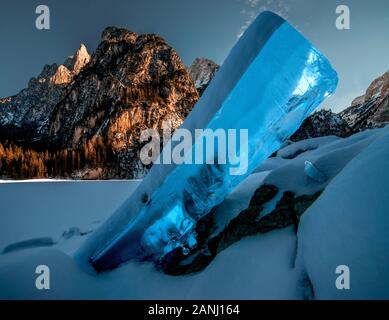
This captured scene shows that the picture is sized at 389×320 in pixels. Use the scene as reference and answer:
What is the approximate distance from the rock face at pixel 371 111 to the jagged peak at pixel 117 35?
68.0m

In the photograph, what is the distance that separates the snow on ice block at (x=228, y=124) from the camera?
77.5 inches

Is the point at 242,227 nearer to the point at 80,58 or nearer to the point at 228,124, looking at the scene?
the point at 228,124

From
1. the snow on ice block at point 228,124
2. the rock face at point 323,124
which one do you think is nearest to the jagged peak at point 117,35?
the rock face at point 323,124

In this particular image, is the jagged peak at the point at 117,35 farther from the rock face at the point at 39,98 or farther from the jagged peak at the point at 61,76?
the jagged peak at the point at 61,76

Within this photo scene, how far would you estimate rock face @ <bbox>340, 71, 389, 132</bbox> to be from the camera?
44347mm

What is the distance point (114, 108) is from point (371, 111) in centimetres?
6171

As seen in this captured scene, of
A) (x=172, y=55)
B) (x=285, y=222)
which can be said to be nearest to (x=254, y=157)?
(x=285, y=222)

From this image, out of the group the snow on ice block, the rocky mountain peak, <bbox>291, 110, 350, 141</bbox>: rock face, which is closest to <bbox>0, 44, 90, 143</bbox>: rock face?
the rocky mountain peak

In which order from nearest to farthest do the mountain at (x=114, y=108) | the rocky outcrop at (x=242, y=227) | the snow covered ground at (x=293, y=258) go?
the snow covered ground at (x=293, y=258), the rocky outcrop at (x=242, y=227), the mountain at (x=114, y=108)

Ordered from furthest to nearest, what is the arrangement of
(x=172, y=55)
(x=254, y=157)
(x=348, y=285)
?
1. (x=172, y=55)
2. (x=254, y=157)
3. (x=348, y=285)

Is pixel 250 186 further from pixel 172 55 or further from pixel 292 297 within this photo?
pixel 172 55

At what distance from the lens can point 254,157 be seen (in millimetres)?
2264

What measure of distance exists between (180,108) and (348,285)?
64.1m

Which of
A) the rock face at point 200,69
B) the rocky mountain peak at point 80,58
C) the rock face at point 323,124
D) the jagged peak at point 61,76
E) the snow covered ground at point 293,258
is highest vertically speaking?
the rocky mountain peak at point 80,58
